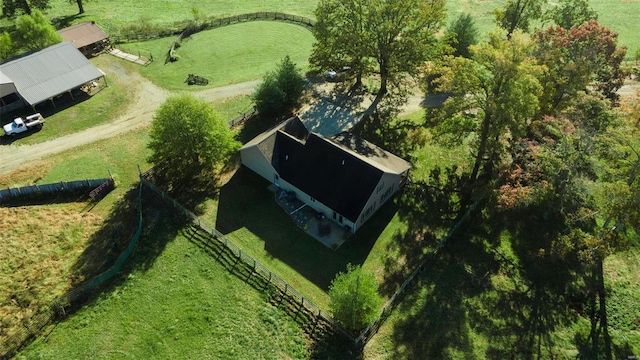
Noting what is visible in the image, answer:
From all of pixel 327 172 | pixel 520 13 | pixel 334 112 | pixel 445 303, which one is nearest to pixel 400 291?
pixel 445 303

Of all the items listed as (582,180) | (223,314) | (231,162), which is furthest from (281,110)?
(582,180)

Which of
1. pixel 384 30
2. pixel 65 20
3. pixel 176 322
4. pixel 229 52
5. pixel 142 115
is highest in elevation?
pixel 384 30

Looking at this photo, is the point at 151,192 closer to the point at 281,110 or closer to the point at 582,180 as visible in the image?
the point at 281,110

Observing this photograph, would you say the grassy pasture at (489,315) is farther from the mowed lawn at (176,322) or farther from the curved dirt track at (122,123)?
the curved dirt track at (122,123)

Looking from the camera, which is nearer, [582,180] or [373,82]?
[582,180]

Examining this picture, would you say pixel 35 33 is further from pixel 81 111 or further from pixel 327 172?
pixel 327 172

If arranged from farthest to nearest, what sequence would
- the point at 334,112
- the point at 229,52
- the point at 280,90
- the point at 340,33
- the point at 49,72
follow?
the point at 229,52
the point at 334,112
the point at 49,72
the point at 280,90
the point at 340,33

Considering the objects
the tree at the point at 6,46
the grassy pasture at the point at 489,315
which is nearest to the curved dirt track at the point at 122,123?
the tree at the point at 6,46

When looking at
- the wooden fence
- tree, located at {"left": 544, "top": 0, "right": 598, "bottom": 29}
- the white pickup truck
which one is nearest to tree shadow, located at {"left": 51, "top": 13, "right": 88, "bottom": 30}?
the wooden fence
